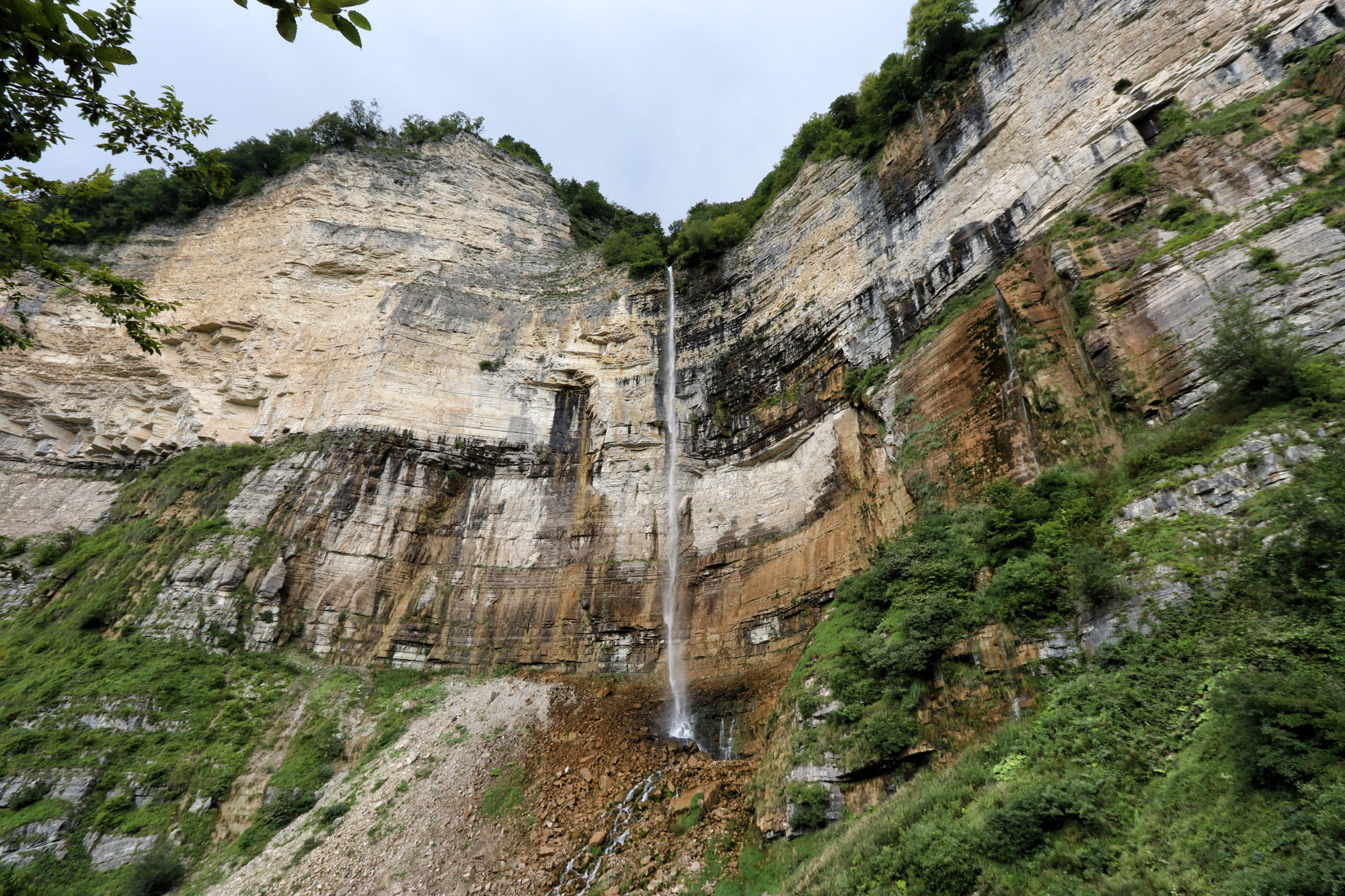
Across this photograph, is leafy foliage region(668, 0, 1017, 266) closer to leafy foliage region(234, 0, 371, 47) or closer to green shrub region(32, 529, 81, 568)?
leafy foliage region(234, 0, 371, 47)

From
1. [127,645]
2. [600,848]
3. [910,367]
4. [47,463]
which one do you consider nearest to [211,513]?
[127,645]

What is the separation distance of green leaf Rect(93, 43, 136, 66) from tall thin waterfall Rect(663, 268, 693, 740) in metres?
19.8

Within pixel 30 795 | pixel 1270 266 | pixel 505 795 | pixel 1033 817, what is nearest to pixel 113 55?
pixel 1033 817

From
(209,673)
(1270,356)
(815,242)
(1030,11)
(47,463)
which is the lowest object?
(209,673)

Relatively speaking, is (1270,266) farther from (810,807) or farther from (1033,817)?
Answer: (810,807)

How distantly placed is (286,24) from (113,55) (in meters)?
1.28

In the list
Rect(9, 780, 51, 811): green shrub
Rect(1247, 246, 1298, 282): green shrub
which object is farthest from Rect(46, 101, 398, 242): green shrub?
Rect(1247, 246, 1298, 282): green shrub

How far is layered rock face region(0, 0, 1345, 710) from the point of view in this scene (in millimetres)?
13805

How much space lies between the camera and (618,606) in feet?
75.3

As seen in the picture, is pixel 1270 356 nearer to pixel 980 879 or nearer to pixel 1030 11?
pixel 980 879

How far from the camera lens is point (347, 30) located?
2217 millimetres

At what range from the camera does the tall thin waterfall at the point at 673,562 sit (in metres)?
19.7

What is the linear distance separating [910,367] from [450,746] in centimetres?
1856

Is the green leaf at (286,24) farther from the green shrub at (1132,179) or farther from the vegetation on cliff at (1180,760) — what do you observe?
the green shrub at (1132,179)
